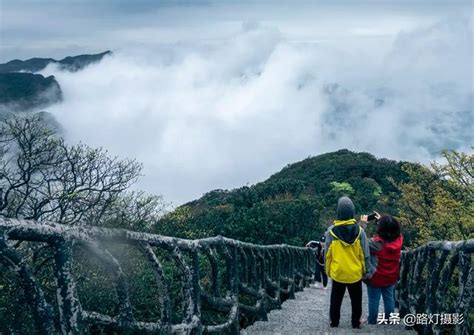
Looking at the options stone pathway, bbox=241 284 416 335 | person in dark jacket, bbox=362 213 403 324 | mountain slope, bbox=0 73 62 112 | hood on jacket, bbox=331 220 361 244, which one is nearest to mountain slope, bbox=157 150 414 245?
stone pathway, bbox=241 284 416 335

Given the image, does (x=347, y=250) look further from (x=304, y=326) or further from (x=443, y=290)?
(x=443, y=290)

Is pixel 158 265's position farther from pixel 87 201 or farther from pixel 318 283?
pixel 318 283

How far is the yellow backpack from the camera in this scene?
6711mm

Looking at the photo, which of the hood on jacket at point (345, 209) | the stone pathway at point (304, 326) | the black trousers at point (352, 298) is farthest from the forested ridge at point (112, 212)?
the hood on jacket at point (345, 209)

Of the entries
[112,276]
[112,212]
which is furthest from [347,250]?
[112,212]

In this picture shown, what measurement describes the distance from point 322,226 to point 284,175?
44.0 metres

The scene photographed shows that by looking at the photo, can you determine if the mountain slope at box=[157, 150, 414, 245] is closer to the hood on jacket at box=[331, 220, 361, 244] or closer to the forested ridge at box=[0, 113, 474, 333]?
the forested ridge at box=[0, 113, 474, 333]

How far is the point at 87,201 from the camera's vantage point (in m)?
16.3

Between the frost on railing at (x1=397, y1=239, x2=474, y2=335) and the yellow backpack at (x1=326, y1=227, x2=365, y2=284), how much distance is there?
574 millimetres

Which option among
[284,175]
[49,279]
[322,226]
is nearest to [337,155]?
[284,175]

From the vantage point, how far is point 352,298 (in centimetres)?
700

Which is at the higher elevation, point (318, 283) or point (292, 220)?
point (292, 220)

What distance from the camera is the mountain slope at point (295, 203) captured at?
28.3 metres

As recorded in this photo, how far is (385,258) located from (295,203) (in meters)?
25.5
